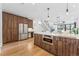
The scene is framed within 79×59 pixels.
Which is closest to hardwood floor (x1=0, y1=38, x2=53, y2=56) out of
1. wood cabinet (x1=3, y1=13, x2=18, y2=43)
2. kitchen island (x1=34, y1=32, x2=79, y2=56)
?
kitchen island (x1=34, y1=32, x2=79, y2=56)

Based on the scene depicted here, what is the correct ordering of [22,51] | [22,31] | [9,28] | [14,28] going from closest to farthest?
[22,51]
[9,28]
[14,28]
[22,31]

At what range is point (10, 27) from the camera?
6.96 metres

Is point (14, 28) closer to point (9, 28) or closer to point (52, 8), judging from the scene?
point (9, 28)

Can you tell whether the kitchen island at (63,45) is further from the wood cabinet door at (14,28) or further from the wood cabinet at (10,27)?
the wood cabinet door at (14,28)

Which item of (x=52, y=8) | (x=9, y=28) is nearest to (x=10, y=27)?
(x=9, y=28)

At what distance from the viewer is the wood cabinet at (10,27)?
6.52m

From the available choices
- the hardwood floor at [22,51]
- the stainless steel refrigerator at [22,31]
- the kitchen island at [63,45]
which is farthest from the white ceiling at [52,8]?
the stainless steel refrigerator at [22,31]

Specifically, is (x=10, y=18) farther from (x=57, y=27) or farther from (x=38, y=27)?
(x=57, y=27)

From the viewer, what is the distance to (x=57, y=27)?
15.6 feet

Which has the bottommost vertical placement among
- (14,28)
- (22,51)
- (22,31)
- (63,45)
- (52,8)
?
(22,51)

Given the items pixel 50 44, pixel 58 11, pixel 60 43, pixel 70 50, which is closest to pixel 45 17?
pixel 58 11

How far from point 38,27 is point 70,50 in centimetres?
347

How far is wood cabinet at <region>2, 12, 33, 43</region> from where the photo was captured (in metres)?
6.52

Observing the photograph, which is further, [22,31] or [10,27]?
[22,31]
